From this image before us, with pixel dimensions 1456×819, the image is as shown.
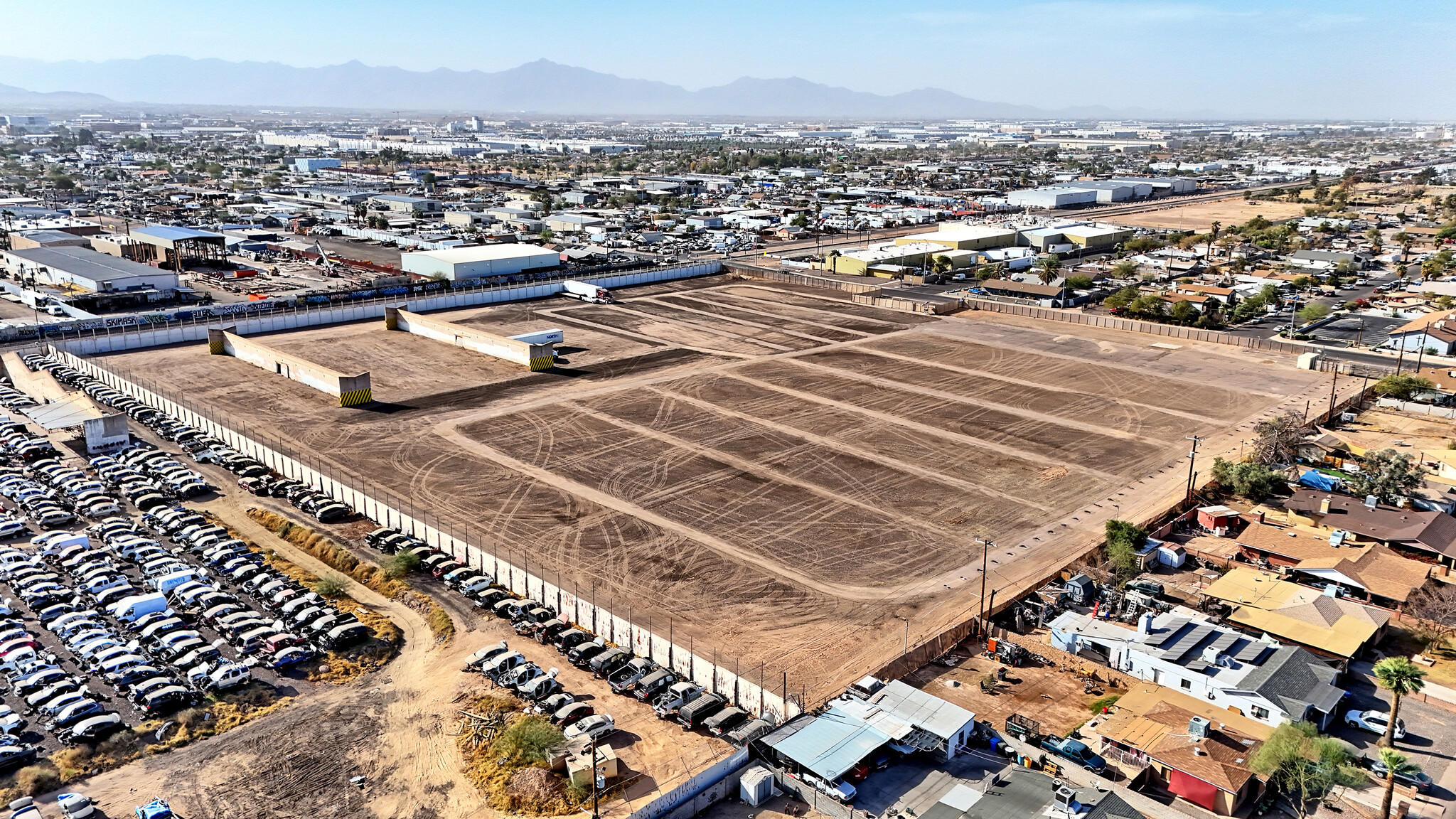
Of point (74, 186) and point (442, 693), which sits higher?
point (74, 186)

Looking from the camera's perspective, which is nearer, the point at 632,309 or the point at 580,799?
the point at 580,799

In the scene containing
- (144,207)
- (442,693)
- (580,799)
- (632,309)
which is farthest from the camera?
(144,207)

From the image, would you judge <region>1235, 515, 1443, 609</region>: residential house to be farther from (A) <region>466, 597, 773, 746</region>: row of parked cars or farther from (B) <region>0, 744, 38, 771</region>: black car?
(B) <region>0, 744, 38, 771</region>: black car

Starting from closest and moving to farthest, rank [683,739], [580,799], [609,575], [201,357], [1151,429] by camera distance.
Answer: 1. [580,799]
2. [683,739]
3. [609,575]
4. [1151,429]
5. [201,357]

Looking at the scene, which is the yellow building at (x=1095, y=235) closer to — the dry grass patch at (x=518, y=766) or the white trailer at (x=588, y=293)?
the white trailer at (x=588, y=293)

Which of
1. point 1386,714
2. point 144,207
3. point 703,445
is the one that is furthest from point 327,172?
point 1386,714

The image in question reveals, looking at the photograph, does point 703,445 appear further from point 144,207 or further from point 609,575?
point 144,207

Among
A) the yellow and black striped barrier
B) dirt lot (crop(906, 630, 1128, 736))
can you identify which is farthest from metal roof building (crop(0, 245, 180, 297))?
dirt lot (crop(906, 630, 1128, 736))

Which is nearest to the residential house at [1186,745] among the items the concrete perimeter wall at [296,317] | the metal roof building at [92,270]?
the concrete perimeter wall at [296,317]

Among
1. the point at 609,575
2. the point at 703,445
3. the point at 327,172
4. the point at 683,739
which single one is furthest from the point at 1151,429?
the point at 327,172
